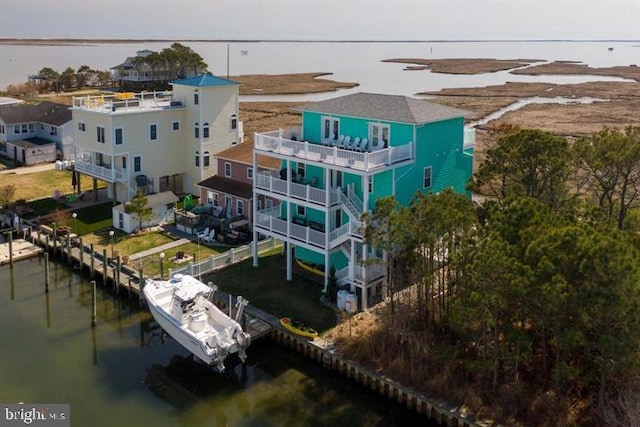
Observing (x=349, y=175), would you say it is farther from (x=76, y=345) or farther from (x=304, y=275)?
(x=76, y=345)

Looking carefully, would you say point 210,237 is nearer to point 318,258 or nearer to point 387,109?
point 318,258

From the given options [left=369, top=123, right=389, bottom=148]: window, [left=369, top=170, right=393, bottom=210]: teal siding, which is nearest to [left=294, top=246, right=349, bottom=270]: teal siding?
[left=369, top=170, right=393, bottom=210]: teal siding

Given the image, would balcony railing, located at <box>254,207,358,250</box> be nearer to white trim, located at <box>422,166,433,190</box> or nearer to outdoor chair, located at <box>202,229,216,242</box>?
white trim, located at <box>422,166,433,190</box>

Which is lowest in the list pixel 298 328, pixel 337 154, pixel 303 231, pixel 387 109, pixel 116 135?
pixel 298 328

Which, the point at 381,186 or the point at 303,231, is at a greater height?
the point at 381,186

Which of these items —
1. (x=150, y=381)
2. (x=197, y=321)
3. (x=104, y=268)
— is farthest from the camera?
(x=104, y=268)

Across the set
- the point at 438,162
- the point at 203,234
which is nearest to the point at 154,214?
the point at 203,234

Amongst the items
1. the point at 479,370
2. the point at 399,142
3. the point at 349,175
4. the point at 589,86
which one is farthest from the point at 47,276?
the point at 589,86
